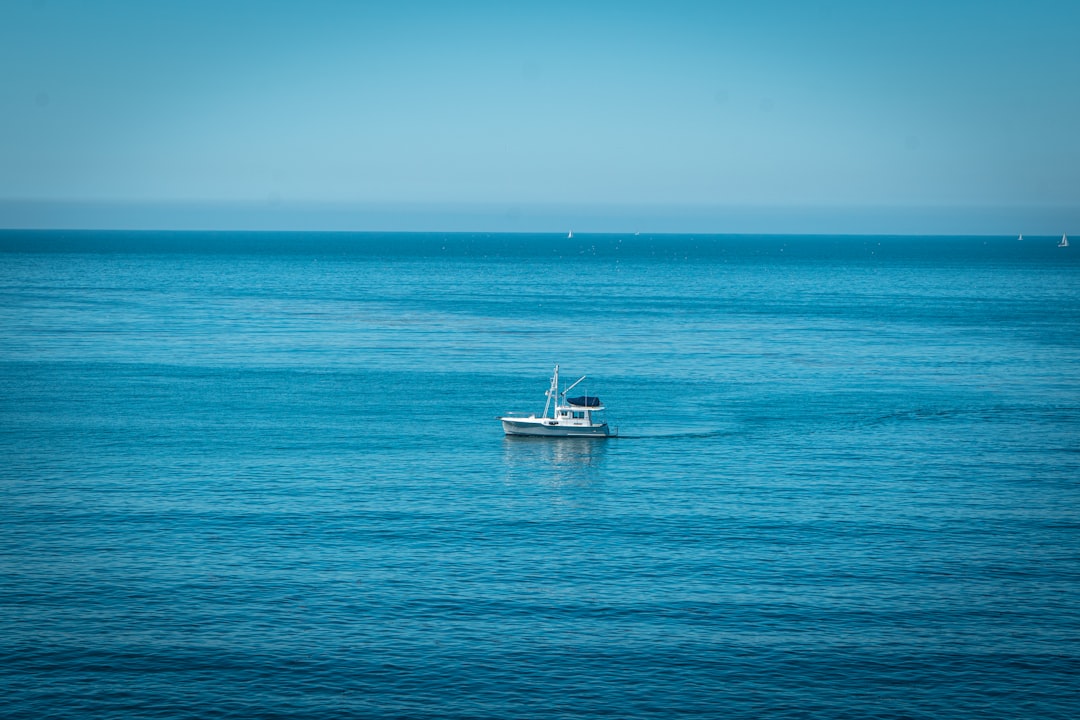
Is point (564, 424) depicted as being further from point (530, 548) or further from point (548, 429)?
point (530, 548)

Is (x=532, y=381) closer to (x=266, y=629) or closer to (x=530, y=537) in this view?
(x=530, y=537)

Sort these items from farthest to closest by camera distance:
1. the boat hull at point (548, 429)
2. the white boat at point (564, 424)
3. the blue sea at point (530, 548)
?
the white boat at point (564, 424)
the boat hull at point (548, 429)
the blue sea at point (530, 548)

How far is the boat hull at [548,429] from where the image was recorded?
96.2m

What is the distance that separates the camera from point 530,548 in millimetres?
65875

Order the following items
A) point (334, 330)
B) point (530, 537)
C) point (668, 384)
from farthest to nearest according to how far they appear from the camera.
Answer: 1. point (334, 330)
2. point (668, 384)
3. point (530, 537)

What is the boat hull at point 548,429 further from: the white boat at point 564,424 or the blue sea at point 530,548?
the blue sea at point 530,548

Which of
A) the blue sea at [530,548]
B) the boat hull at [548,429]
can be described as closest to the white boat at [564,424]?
the boat hull at [548,429]

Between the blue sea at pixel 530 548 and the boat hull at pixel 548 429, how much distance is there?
986mm

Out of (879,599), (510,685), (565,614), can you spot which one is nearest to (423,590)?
(565,614)

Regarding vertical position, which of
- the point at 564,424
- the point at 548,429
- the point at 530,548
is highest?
the point at 564,424

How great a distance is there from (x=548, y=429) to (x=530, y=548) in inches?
1249

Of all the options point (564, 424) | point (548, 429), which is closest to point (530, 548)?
point (548, 429)

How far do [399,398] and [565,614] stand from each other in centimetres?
5968

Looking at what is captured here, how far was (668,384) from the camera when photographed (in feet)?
407
